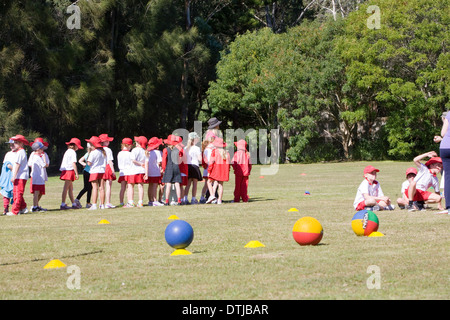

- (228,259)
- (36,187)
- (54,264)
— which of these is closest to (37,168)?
(36,187)

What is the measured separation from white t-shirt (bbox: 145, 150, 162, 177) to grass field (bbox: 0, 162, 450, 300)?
3521mm

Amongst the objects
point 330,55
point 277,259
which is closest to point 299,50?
point 330,55

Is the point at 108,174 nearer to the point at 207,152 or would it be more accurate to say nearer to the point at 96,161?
the point at 96,161

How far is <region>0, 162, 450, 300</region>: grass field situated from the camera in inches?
258

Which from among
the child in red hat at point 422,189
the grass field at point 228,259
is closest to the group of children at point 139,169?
the grass field at point 228,259

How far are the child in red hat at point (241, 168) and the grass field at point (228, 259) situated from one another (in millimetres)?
3901

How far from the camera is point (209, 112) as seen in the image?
5844cm

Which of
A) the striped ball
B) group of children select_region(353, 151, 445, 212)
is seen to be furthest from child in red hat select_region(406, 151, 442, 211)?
the striped ball

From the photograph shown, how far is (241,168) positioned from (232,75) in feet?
112

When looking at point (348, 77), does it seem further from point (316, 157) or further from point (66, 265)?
point (66, 265)

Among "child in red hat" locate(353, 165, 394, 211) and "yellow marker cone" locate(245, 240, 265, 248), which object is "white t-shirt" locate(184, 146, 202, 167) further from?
"yellow marker cone" locate(245, 240, 265, 248)

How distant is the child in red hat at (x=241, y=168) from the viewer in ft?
60.8

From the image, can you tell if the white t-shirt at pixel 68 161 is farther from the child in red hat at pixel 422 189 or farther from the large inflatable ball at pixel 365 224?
the large inflatable ball at pixel 365 224

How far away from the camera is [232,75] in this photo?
5206cm
